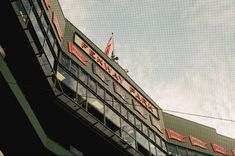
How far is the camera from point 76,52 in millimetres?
19484

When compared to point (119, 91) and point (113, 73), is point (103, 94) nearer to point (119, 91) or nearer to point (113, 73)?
point (119, 91)

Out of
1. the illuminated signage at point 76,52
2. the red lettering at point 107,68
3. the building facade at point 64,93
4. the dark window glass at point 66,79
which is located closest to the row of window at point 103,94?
the building facade at point 64,93

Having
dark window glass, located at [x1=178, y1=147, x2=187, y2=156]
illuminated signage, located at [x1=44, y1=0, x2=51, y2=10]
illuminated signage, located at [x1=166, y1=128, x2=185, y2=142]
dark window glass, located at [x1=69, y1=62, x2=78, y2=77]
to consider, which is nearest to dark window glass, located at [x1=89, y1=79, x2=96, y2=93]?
dark window glass, located at [x1=69, y1=62, x2=78, y2=77]

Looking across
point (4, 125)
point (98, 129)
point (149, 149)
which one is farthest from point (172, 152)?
point (4, 125)

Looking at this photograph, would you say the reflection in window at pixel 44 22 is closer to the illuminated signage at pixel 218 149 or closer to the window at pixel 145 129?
the window at pixel 145 129

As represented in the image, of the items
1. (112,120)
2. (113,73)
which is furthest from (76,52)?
(112,120)

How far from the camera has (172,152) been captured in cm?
2498

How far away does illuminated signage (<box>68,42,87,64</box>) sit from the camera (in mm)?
19081

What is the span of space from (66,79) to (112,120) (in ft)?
12.1

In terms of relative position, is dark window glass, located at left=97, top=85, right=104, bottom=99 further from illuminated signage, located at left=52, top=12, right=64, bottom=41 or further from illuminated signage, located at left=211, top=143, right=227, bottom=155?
illuminated signage, located at left=211, top=143, right=227, bottom=155

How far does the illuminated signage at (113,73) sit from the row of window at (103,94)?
2.23m

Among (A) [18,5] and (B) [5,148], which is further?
(A) [18,5]

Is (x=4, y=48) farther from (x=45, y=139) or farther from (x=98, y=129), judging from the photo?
(x=98, y=129)

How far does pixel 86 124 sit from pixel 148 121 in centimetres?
868
